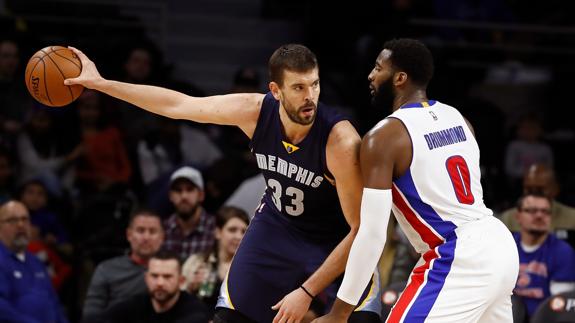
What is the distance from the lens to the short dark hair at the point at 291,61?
4.70m

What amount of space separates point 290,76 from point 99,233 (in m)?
4.80

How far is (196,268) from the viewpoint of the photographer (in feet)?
26.5

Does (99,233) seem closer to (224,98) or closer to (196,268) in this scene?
(196,268)

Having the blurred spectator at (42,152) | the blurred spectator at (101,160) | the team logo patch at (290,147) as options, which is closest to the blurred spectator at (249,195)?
the blurred spectator at (101,160)

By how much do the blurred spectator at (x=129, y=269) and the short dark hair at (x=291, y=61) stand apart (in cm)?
362

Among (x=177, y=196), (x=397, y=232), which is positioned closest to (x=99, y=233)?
(x=177, y=196)

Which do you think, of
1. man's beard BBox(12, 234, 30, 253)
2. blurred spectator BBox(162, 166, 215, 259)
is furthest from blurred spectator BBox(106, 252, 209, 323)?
man's beard BBox(12, 234, 30, 253)

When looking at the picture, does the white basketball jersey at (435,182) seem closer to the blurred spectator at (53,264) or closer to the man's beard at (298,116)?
the man's beard at (298,116)

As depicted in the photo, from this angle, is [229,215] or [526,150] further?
[526,150]

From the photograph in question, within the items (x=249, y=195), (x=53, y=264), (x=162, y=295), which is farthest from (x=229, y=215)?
(x=53, y=264)

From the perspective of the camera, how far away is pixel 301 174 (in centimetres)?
486

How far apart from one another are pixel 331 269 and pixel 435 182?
654mm

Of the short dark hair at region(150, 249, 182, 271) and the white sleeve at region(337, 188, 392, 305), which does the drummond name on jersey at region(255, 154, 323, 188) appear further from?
the short dark hair at region(150, 249, 182, 271)

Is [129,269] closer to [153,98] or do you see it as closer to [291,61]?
[153,98]
